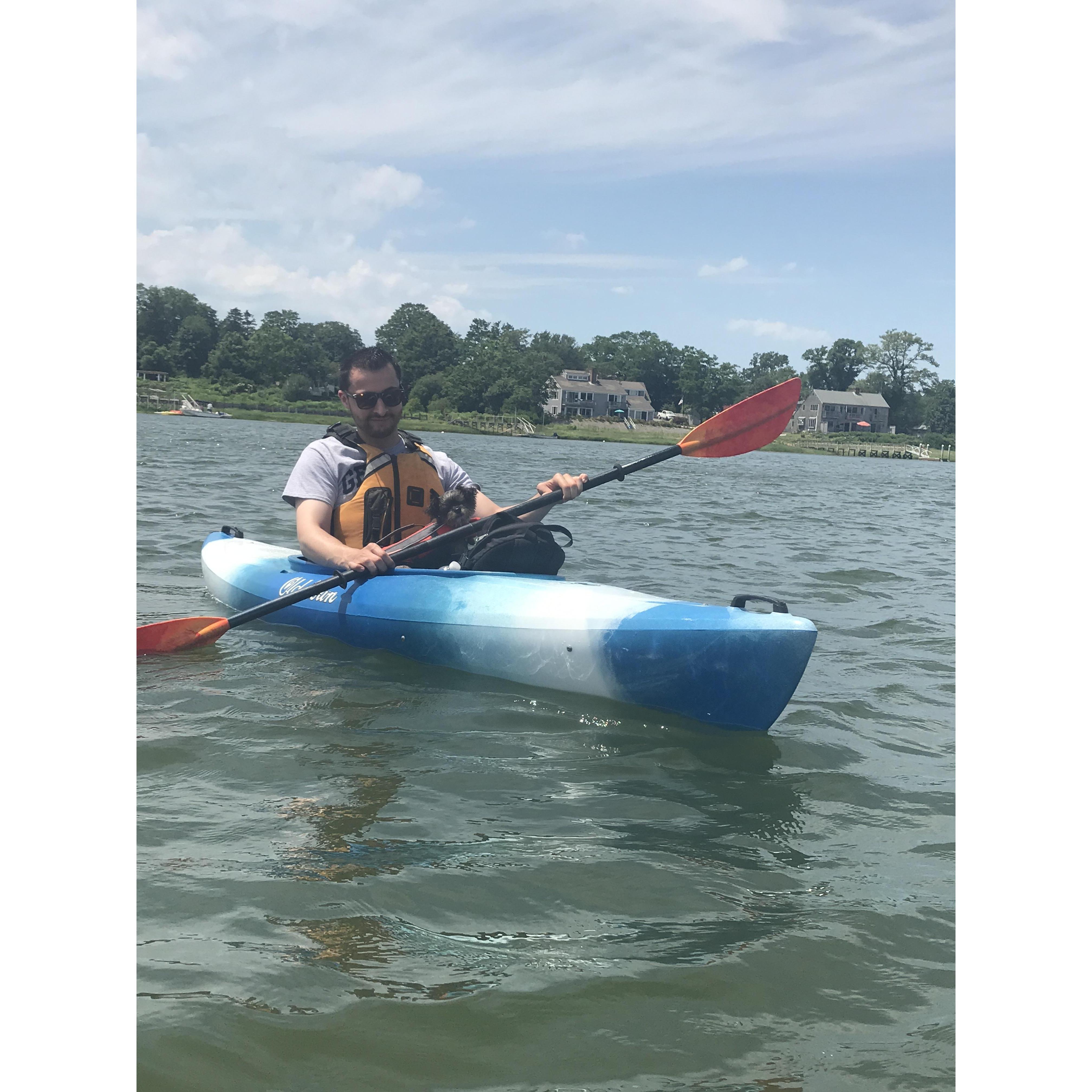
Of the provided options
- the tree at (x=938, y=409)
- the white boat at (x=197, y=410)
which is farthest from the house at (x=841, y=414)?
the white boat at (x=197, y=410)

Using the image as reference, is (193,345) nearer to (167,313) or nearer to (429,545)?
(167,313)

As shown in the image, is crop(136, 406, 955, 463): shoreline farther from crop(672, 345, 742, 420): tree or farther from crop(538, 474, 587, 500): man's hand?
crop(538, 474, 587, 500): man's hand

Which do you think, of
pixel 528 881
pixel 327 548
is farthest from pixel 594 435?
pixel 528 881

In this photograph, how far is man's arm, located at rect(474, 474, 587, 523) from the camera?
177 inches

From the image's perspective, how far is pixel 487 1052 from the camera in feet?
5.74

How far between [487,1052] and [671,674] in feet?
6.56

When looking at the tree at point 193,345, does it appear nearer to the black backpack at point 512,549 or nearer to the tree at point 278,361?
the tree at point 278,361

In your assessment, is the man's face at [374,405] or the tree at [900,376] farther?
the tree at [900,376]

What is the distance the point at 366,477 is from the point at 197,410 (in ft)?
196

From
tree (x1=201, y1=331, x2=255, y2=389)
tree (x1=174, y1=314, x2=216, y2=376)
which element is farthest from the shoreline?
tree (x1=174, y1=314, x2=216, y2=376)

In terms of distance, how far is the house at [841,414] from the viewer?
83750 millimetres

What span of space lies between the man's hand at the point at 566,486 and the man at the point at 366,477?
14 millimetres

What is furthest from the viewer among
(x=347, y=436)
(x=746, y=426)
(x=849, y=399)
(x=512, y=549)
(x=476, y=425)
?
(x=849, y=399)

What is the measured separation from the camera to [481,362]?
7325 cm
